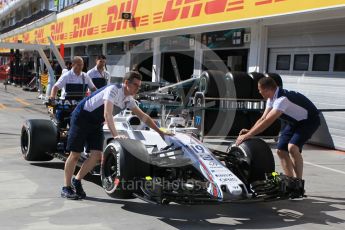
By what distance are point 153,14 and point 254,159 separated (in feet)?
42.3

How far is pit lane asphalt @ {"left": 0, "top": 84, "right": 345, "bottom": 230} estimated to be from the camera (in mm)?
4996

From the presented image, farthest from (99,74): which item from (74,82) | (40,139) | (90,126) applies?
(90,126)

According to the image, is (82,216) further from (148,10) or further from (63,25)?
(63,25)

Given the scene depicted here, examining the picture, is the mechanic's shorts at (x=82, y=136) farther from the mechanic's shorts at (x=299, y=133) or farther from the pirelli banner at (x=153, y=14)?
the pirelli banner at (x=153, y=14)

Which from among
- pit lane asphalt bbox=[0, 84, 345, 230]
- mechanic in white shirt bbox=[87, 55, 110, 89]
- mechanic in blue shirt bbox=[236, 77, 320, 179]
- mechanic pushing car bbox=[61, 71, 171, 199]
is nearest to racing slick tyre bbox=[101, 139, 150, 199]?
pit lane asphalt bbox=[0, 84, 345, 230]

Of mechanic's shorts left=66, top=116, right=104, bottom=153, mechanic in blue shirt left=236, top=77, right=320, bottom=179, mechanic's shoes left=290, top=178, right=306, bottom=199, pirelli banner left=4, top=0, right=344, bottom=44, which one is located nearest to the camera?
mechanic's shoes left=290, top=178, right=306, bottom=199

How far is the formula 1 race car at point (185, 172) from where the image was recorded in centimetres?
500

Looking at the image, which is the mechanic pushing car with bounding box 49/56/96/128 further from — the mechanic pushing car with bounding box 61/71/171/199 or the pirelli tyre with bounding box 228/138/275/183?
the pirelli tyre with bounding box 228/138/275/183

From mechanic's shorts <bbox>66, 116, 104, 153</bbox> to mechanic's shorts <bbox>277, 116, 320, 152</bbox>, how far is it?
7.82 feet

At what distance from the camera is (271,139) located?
465 inches

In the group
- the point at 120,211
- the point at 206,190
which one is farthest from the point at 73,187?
the point at 206,190

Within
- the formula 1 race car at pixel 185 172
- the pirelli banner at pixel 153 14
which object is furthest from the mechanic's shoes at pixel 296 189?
the pirelli banner at pixel 153 14

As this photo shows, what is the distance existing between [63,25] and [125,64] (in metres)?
9.05

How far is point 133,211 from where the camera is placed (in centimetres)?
546
